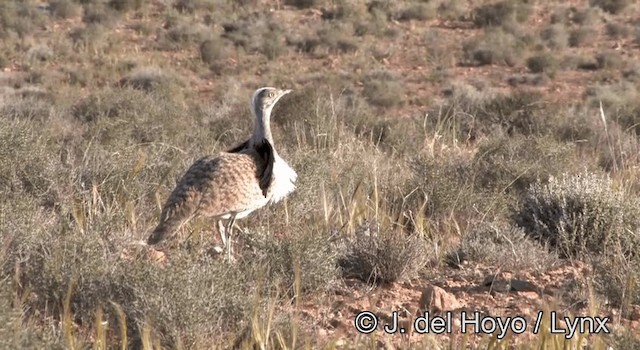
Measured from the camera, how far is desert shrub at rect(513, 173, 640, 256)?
14.0ft

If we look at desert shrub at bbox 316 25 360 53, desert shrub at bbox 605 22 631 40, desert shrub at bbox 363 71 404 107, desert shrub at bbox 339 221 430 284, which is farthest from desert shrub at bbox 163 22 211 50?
desert shrub at bbox 339 221 430 284

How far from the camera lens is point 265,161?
4.31m

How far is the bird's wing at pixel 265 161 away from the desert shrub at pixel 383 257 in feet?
1.66

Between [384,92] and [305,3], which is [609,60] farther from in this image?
[305,3]

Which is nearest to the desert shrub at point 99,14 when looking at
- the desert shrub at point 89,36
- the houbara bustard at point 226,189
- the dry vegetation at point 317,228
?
the desert shrub at point 89,36

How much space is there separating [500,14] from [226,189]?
19.5 meters

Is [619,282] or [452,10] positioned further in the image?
[452,10]

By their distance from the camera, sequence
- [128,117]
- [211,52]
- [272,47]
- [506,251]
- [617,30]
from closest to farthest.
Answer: [506,251] < [128,117] < [211,52] < [272,47] < [617,30]

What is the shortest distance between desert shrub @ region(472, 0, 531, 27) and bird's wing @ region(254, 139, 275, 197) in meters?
18.4

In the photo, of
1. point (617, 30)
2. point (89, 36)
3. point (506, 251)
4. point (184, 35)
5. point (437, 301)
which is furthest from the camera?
point (617, 30)

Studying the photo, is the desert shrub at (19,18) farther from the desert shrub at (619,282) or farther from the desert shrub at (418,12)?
the desert shrub at (619,282)

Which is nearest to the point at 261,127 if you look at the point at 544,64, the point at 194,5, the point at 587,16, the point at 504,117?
the point at 504,117

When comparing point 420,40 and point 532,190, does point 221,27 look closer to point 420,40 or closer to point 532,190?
point 420,40

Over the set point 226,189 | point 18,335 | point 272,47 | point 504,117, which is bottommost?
point 272,47
